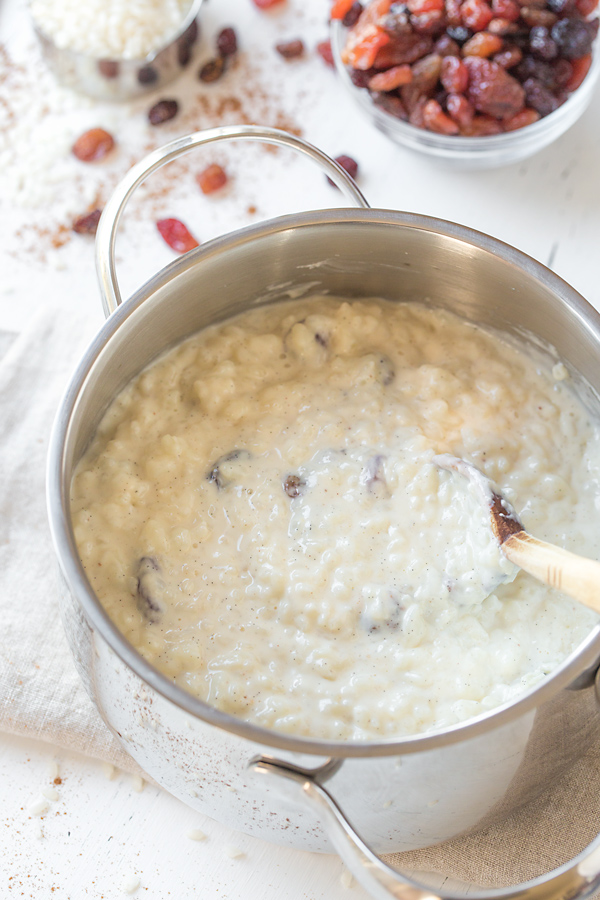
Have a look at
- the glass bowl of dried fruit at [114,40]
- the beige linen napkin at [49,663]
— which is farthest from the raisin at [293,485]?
the glass bowl of dried fruit at [114,40]

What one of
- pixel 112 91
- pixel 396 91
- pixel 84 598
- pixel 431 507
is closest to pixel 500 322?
pixel 431 507

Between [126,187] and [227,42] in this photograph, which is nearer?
[126,187]

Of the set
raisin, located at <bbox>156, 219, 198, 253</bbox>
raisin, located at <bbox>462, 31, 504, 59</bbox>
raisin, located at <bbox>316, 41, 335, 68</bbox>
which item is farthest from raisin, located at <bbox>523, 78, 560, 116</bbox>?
raisin, located at <bbox>156, 219, 198, 253</bbox>

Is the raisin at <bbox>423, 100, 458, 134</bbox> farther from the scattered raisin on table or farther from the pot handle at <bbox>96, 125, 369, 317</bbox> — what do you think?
the pot handle at <bbox>96, 125, 369, 317</bbox>

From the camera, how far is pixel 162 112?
223 centimetres

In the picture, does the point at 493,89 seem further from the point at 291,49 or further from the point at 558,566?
the point at 558,566

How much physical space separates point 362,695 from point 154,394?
63cm

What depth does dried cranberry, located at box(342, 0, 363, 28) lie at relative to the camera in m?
2.14

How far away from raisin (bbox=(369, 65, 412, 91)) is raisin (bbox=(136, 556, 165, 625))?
50.3 inches

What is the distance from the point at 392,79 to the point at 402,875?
5.50 ft

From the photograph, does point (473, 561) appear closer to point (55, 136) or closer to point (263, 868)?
point (263, 868)

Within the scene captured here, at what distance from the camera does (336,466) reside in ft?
4.89

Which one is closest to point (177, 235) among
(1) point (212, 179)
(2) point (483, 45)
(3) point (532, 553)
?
(1) point (212, 179)

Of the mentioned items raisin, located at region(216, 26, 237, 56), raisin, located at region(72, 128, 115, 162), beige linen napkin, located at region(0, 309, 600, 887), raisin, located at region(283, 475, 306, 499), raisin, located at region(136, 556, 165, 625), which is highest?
raisin, located at region(216, 26, 237, 56)
